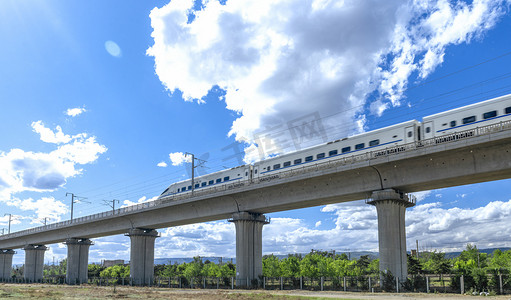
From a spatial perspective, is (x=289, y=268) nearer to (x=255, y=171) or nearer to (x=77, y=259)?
(x=255, y=171)

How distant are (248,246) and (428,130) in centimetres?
2459

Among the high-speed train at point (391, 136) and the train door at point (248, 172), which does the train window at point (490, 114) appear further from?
the train door at point (248, 172)

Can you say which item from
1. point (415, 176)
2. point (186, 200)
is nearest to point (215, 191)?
point (186, 200)

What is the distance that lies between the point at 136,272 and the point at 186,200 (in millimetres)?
18564

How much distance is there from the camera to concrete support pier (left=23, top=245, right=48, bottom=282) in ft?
332

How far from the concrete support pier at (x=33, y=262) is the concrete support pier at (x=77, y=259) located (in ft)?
67.5

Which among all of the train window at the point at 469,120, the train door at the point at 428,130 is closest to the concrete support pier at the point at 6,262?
the train door at the point at 428,130

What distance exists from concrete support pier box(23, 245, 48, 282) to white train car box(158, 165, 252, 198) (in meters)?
47.4

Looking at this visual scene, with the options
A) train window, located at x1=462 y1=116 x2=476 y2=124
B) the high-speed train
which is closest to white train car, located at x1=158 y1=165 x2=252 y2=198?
the high-speed train

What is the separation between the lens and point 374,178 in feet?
134

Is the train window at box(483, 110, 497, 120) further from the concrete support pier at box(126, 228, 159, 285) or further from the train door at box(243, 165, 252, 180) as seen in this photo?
the concrete support pier at box(126, 228, 159, 285)

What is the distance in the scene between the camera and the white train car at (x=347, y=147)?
41.4 meters

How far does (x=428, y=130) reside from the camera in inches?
1567

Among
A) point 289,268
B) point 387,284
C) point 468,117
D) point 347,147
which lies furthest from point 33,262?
point 468,117
